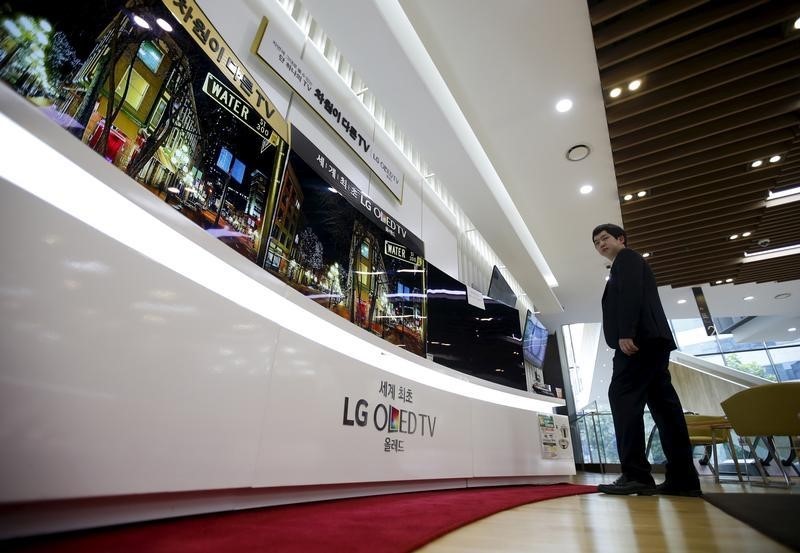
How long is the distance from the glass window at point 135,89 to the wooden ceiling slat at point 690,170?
14.2 feet

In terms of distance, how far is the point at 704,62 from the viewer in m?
2.82

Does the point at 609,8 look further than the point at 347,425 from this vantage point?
Yes

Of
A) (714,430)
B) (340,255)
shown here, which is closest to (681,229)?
(714,430)

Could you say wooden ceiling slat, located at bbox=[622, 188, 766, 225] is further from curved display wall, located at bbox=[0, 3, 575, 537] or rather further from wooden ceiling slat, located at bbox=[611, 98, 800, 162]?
curved display wall, located at bbox=[0, 3, 575, 537]

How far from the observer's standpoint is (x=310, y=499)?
4.86 feet

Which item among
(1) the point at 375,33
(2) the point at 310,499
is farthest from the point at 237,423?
(1) the point at 375,33

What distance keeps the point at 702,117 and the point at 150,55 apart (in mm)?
4167

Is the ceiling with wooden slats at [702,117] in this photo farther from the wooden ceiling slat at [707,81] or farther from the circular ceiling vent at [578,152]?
the circular ceiling vent at [578,152]

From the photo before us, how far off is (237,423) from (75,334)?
1.62 ft

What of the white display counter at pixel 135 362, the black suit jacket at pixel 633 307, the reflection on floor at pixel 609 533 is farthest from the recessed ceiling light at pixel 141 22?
the black suit jacket at pixel 633 307

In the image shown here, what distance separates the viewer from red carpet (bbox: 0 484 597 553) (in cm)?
72

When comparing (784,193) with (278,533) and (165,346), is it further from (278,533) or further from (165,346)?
(165,346)

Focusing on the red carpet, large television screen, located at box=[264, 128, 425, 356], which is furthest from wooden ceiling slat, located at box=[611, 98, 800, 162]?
the red carpet

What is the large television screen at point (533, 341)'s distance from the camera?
582cm
